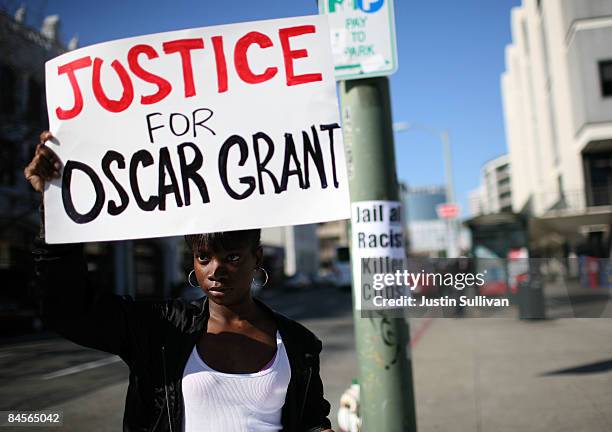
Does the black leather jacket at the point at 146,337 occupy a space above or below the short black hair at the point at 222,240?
below

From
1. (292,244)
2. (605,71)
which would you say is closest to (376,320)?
(605,71)

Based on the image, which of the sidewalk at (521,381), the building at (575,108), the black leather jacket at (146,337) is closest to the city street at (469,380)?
the sidewalk at (521,381)

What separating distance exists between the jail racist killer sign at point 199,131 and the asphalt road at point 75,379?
5.28ft

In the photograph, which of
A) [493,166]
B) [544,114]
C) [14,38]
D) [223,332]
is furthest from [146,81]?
[493,166]

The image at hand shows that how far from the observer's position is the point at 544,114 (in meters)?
26.0

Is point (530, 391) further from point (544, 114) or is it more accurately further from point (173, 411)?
point (544, 114)

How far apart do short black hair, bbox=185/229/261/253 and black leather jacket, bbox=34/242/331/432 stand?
0.23 meters

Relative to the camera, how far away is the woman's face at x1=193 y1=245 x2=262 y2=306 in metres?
1.75

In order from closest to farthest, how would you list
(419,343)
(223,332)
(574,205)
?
(223,332), (419,343), (574,205)

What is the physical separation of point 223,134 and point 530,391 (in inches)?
200

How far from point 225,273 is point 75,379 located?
6114mm

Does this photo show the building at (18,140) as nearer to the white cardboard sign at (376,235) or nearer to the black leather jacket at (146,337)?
the white cardboard sign at (376,235)

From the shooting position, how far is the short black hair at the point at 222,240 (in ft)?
5.88

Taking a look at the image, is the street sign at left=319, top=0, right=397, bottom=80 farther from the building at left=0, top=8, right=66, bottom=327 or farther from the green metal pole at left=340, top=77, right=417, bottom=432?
the building at left=0, top=8, right=66, bottom=327
